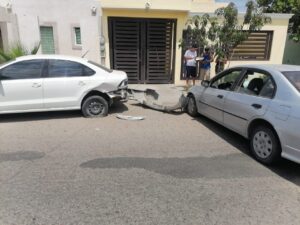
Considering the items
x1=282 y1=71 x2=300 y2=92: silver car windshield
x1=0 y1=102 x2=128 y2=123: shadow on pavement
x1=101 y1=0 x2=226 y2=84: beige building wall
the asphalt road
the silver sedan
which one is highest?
x1=101 y1=0 x2=226 y2=84: beige building wall

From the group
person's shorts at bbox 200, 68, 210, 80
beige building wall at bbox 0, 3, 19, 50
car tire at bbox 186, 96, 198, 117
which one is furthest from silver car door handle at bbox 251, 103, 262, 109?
beige building wall at bbox 0, 3, 19, 50

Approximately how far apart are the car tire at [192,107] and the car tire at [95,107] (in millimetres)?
2203

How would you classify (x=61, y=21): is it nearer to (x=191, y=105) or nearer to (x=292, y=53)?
(x=191, y=105)

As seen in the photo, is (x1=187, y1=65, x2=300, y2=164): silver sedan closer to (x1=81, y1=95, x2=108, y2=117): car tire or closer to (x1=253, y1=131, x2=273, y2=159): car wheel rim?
(x1=253, y1=131, x2=273, y2=159): car wheel rim

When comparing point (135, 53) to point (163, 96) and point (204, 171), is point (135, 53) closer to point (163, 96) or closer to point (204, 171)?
point (163, 96)

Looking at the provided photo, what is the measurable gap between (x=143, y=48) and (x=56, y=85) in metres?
5.61

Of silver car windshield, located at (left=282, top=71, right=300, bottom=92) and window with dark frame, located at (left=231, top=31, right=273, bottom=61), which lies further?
window with dark frame, located at (left=231, top=31, right=273, bottom=61)

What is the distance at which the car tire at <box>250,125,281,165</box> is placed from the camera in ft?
13.3

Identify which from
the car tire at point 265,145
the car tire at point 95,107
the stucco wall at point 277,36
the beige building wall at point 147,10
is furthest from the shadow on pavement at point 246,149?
the stucco wall at point 277,36

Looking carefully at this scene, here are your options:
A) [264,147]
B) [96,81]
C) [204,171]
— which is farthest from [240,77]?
[96,81]

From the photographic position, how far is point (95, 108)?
22.7 feet

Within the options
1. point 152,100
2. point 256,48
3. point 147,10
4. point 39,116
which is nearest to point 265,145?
point 152,100

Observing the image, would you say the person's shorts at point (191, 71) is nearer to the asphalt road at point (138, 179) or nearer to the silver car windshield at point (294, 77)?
the asphalt road at point (138, 179)

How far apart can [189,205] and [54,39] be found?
34.2 ft
